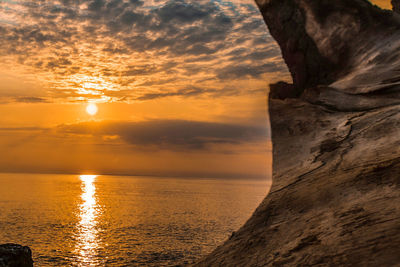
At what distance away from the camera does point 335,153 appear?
5.50 meters

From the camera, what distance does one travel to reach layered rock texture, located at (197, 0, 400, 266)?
418 cm

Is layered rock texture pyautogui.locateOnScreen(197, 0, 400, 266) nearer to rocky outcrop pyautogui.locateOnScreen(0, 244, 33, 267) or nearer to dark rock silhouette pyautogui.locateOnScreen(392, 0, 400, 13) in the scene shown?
rocky outcrop pyautogui.locateOnScreen(0, 244, 33, 267)

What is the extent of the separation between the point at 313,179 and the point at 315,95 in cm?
208

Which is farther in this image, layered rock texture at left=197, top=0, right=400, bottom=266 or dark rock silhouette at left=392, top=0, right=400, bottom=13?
dark rock silhouette at left=392, top=0, right=400, bottom=13

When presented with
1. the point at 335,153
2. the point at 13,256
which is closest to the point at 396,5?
the point at 335,153

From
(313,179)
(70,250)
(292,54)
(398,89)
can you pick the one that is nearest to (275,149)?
(313,179)

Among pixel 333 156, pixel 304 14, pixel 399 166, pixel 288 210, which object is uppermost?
pixel 304 14

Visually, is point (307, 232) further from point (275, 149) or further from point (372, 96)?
point (372, 96)

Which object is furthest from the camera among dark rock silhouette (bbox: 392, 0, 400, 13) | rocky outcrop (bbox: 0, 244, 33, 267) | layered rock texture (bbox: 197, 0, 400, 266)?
dark rock silhouette (bbox: 392, 0, 400, 13)

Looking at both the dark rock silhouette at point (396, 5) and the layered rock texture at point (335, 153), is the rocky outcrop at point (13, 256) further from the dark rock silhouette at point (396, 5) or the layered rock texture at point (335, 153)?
the dark rock silhouette at point (396, 5)

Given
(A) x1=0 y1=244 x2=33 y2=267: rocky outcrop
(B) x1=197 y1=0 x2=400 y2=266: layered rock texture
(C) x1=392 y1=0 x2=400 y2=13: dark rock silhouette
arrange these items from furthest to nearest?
(C) x1=392 y1=0 x2=400 y2=13: dark rock silhouette, (A) x1=0 y1=244 x2=33 y2=267: rocky outcrop, (B) x1=197 y1=0 x2=400 y2=266: layered rock texture

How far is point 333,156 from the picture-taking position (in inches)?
215

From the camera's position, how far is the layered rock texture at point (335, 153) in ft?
13.7

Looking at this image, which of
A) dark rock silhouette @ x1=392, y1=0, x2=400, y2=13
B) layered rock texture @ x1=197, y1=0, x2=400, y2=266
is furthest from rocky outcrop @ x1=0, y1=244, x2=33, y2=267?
dark rock silhouette @ x1=392, y1=0, x2=400, y2=13
